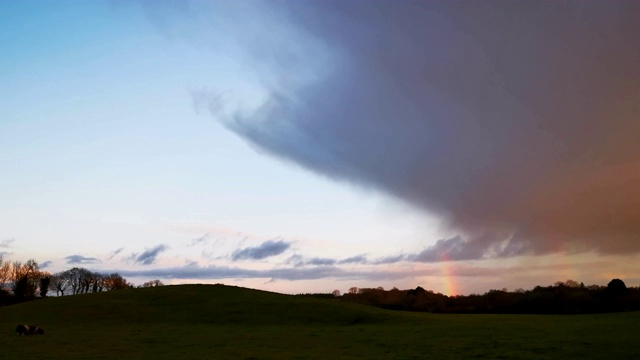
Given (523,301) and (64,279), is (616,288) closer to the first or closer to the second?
(523,301)

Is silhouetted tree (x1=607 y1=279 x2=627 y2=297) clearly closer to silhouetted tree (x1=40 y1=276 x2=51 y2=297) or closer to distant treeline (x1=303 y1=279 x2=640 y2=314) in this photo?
distant treeline (x1=303 y1=279 x2=640 y2=314)

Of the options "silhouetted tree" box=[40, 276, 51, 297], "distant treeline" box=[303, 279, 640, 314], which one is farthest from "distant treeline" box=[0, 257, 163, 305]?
"distant treeline" box=[303, 279, 640, 314]

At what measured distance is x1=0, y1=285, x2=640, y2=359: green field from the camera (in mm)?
31469

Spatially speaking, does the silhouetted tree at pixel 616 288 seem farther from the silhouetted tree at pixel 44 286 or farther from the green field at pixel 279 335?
the silhouetted tree at pixel 44 286

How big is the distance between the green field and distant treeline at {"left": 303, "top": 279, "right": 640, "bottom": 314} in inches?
1127

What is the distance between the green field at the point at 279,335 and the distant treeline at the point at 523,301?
28.6 metres

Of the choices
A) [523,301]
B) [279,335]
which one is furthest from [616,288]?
[279,335]

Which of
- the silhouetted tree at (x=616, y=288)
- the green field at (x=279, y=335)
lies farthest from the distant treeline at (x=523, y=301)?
the green field at (x=279, y=335)

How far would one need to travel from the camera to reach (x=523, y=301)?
92.4m

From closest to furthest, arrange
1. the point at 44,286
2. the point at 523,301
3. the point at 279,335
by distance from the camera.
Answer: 1. the point at 279,335
2. the point at 523,301
3. the point at 44,286

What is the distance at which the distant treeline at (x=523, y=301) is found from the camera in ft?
285

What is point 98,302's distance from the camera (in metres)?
79.2

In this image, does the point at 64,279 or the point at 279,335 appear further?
the point at 64,279

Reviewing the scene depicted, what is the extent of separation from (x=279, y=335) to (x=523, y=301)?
60.2 m
